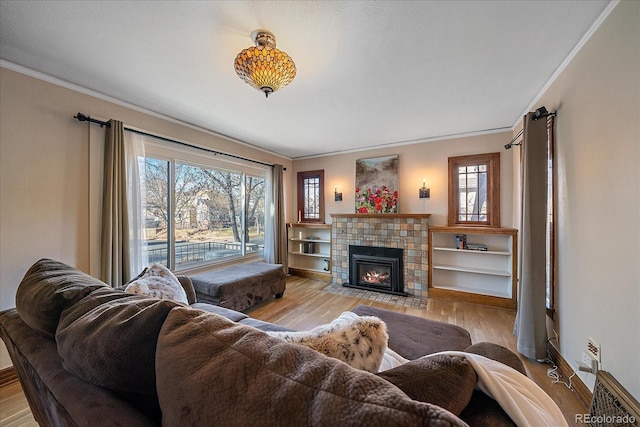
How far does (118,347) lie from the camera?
2.13 ft

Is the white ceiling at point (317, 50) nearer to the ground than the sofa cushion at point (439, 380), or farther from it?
farther from it

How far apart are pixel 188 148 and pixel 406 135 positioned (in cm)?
320

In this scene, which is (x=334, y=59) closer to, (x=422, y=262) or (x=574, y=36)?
(x=574, y=36)

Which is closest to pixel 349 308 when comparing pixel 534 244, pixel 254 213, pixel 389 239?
pixel 389 239

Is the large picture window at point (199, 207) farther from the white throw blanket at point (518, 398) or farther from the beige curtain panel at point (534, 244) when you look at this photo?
the beige curtain panel at point (534, 244)

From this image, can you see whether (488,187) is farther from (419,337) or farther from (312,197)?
(312,197)

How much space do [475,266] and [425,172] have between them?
1.62 metres

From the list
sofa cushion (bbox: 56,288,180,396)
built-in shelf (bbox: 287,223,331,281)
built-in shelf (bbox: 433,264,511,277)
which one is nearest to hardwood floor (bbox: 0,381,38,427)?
sofa cushion (bbox: 56,288,180,396)

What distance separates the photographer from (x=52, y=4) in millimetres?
1358

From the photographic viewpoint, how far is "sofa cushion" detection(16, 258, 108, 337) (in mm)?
887

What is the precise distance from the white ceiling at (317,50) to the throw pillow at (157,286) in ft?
5.33

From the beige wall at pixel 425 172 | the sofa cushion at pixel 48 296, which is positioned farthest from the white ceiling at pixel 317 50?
the sofa cushion at pixel 48 296

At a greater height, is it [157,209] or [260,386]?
[157,209]

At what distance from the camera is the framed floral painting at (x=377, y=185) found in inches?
161
